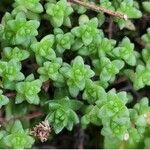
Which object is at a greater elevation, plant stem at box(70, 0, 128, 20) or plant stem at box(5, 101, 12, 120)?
plant stem at box(70, 0, 128, 20)

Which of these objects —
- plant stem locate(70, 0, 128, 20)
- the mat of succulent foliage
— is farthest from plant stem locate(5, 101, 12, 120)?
plant stem locate(70, 0, 128, 20)

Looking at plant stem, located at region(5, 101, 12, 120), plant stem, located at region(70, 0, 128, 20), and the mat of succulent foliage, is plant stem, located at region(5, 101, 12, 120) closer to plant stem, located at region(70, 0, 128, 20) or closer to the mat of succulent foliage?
the mat of succulent foliage

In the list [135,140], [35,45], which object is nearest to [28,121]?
[35,45]

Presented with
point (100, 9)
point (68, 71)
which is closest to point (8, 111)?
point (68, 71)

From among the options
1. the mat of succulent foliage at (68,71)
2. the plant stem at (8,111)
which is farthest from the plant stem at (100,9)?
the plant stem at (8,111)

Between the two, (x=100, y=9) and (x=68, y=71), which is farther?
(x=100, y=9)

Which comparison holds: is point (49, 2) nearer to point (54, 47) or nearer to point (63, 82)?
point (54, 47)

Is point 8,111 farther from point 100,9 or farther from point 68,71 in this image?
point 100,9

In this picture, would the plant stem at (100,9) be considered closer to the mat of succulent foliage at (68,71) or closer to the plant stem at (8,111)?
the mat of succulent foliage at (68,71)

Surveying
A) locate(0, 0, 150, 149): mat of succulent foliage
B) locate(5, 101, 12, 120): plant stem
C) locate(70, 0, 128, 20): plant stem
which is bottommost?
locate(5, 101, 12, 120): plant stem
